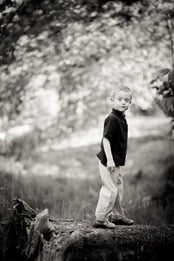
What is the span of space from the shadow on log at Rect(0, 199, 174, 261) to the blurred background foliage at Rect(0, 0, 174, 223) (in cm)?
147

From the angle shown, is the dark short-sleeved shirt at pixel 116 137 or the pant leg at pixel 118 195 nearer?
the dark short-sleeved shirt at pixel 116 137

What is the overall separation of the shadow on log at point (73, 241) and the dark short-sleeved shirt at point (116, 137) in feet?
1.82

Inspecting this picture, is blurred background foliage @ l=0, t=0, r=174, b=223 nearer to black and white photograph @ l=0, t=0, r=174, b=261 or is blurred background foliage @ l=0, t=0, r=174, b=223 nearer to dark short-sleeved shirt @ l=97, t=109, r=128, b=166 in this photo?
black and white photograph @ l=0, t=0, r=174, b=261

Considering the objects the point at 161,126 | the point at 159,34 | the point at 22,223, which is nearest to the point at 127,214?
the point at 22,223

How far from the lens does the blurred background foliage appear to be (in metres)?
5.51

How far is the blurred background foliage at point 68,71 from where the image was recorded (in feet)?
18.1

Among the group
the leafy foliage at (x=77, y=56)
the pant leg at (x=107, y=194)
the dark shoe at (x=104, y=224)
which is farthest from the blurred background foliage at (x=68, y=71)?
the pant leg at (x=107, y=194)

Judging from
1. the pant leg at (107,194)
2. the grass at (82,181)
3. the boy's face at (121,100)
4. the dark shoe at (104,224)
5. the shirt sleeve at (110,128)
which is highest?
the boy's face at (121,100)

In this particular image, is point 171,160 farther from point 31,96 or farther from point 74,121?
point 31,96

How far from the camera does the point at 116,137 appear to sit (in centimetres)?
324

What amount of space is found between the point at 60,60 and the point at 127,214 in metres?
3.00

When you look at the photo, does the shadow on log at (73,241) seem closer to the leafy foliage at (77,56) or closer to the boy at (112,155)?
the boy at (112,155)

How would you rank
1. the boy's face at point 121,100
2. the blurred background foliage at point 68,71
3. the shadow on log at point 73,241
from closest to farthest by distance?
the shadow on log at point 73,241, the boy's face at point 121,100, the blurred background foliage at point 68,71

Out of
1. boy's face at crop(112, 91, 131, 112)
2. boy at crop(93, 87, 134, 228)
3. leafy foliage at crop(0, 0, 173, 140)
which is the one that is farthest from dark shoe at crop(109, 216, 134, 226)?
leafy foliage at crop(0, 0, 173, 140)
